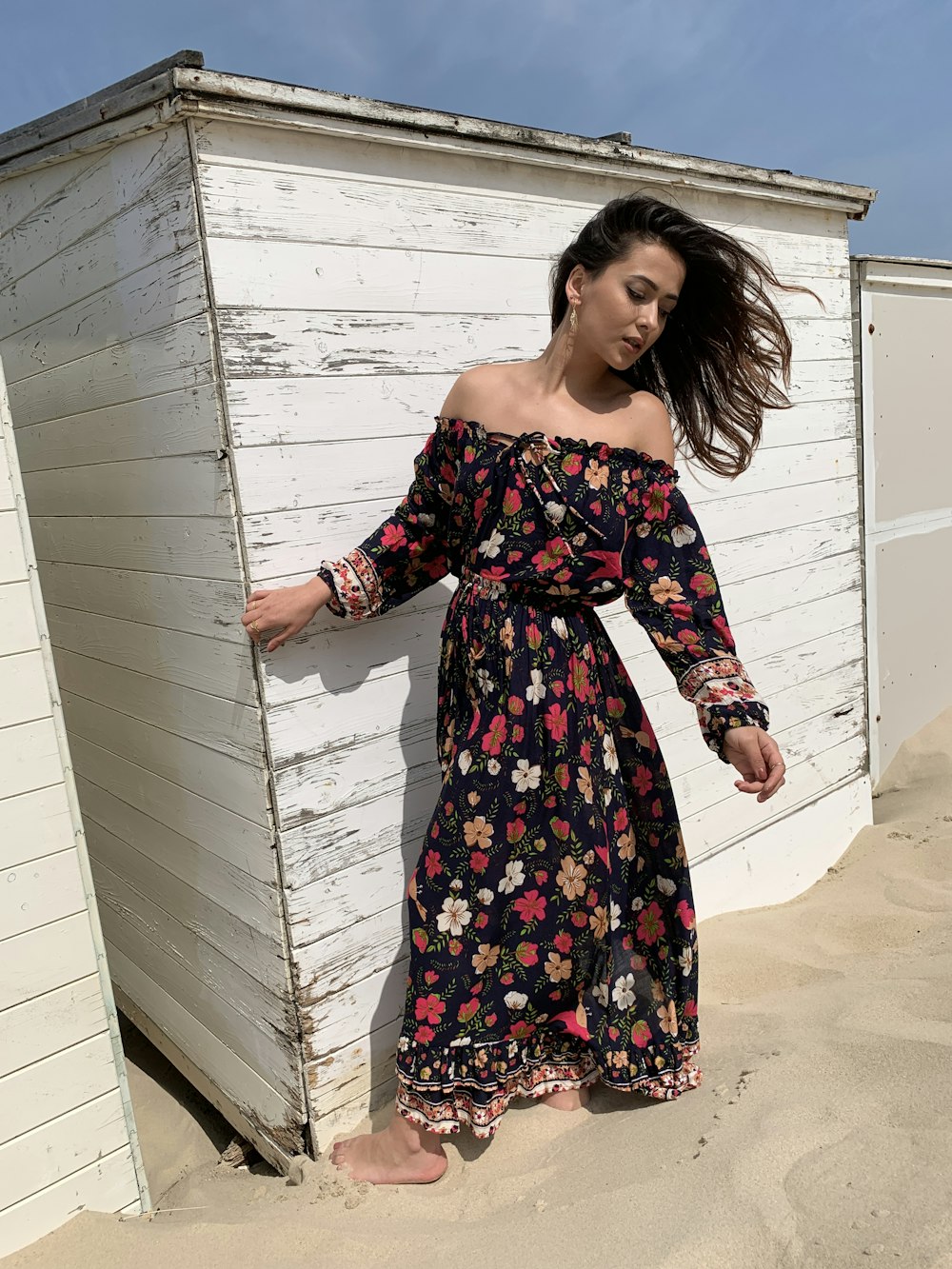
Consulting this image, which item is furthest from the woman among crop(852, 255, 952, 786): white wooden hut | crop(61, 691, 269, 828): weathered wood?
crop(852, 255, 952, 786): white wooden hut

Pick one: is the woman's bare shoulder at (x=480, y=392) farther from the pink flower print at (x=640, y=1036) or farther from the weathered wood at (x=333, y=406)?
the pink flower print at (x=640, y=1036)

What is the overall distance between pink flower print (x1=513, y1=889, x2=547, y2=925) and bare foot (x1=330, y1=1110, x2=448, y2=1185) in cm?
53

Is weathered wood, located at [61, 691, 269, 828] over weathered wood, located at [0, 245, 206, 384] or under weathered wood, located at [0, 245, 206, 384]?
under

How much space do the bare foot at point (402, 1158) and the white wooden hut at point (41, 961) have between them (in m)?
0.58

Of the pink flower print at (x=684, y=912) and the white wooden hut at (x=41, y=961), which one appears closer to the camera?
the white wooden hut at (x=41, y=961)

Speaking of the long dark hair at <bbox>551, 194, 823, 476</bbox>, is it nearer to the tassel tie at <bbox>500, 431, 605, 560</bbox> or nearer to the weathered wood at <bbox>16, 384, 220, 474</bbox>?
the tassel tie at <bbox>500, 431, 605, 560</bbox>

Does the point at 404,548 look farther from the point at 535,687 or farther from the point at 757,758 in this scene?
the point at 757,758

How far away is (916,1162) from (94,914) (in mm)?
1725

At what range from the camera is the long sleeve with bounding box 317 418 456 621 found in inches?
88.0

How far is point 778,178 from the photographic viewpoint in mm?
3426

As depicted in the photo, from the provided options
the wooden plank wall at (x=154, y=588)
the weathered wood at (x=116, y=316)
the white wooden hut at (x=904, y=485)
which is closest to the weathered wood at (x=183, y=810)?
the wooden plank wall at (x=154, y=588)

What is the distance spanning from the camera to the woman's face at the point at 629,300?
2.11 metres

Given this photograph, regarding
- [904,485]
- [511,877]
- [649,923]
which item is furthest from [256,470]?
[904,485]

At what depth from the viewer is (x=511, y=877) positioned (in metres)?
2.20
